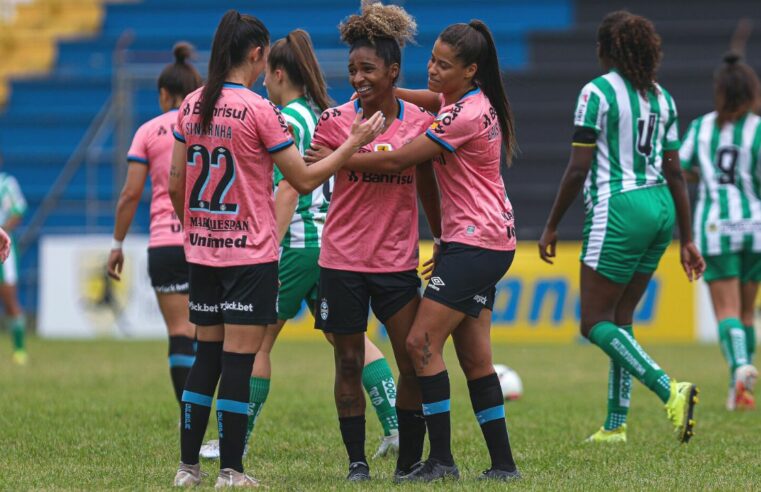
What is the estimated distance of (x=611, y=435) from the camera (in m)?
7.21

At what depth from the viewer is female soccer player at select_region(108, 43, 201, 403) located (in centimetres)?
759

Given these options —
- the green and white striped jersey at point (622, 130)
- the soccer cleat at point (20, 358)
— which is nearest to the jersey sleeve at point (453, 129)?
the green and white striped jersey at point (622, 130)

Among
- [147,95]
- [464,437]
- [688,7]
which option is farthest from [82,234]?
[464,437]

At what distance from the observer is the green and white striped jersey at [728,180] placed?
934 centimetres

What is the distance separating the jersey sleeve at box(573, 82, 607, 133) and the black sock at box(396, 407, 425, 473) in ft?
6.91

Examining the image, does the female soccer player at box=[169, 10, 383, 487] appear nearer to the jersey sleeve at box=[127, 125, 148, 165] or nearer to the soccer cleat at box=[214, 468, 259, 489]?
the soccer cleat at box=[214, 468, 259, 489]

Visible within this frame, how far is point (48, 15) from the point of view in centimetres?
2530

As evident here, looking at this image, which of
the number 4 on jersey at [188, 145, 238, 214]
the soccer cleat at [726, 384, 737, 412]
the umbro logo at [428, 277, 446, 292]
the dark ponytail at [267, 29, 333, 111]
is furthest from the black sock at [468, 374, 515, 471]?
the soccer cleat at [726, 384, 737, 412]

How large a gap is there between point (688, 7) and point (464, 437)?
53.7 ft

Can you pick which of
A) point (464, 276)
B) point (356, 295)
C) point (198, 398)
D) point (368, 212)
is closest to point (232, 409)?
point (198, 398)

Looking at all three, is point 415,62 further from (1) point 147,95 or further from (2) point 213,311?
(2) point 213,311

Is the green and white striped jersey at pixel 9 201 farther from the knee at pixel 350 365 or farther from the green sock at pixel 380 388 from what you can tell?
the knee at pixel 350 365

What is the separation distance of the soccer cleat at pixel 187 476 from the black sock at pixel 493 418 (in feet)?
4.31

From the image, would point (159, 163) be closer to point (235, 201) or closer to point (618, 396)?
point (235, 201)
